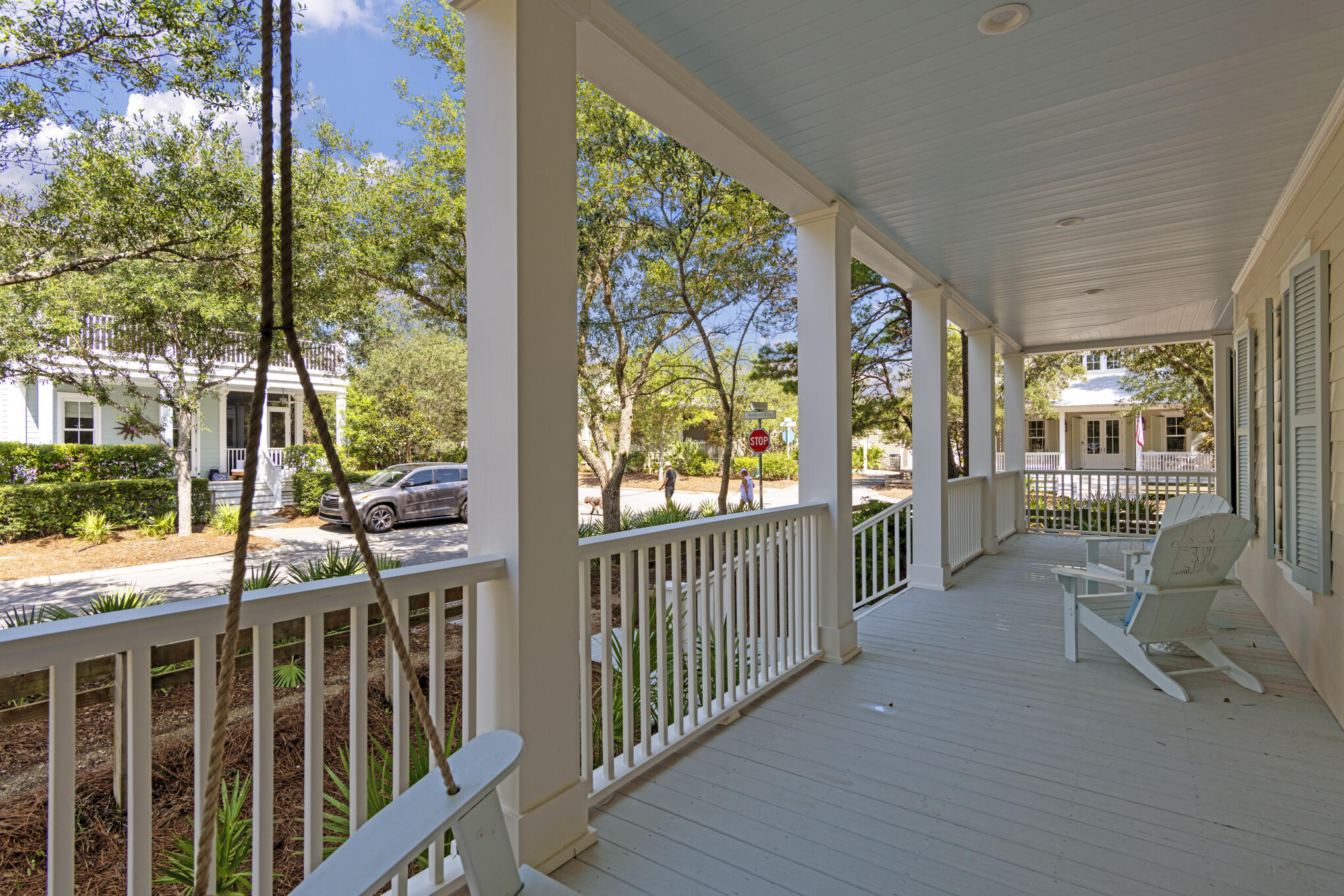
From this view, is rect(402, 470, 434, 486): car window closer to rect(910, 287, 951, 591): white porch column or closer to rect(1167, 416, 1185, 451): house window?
rect(910, 287, 951, 591): white porch column

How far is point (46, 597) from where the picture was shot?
18.0 ft

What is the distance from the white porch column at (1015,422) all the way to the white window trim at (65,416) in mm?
12488

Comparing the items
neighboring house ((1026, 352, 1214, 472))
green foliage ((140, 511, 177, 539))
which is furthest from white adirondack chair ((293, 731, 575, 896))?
neighboring house ((1026, 352, 1214, 472))

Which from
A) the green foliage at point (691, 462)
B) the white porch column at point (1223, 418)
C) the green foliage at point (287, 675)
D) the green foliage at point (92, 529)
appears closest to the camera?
the green foliage at point (287, 675)

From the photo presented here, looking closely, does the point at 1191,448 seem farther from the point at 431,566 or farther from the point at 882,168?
the point at 431,566

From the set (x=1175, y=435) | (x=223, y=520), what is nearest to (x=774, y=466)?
(x=1175, y=435)

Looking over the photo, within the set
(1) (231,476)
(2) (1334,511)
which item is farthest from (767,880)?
(1) (231,476)

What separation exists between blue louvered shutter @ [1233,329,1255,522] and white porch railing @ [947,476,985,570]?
6.32 feet

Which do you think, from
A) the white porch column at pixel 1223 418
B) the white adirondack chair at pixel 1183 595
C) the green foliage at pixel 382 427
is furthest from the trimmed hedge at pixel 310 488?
the white porch column at pixel 1223 418

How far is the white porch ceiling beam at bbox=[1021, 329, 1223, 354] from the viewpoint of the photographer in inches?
293

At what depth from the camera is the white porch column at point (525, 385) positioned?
1.63m

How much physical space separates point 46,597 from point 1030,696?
751 cm

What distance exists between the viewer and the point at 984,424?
657 centimetres

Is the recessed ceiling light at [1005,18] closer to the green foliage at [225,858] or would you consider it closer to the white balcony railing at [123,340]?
the green foliage at [225,858]
